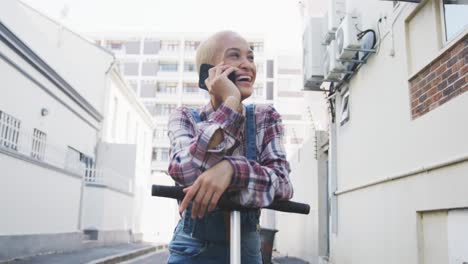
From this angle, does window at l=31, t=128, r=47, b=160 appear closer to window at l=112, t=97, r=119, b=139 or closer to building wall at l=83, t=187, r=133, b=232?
building wall at l=83, t=187, r=133, b=232

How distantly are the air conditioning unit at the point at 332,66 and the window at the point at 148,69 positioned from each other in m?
45.0

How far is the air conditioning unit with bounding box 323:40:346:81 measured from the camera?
7.36m

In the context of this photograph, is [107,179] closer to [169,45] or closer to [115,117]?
[115,117]

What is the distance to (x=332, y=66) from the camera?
7453 mm

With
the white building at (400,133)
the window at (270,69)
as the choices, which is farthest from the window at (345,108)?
the window at (270,69)

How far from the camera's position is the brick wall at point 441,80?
4.18 m

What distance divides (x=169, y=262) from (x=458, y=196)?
3.47 m

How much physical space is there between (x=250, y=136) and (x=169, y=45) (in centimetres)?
5228

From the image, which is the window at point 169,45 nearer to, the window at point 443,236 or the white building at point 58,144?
the white building at point 58,144

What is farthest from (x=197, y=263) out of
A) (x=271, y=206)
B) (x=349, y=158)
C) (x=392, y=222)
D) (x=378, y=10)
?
(x=349, y=158)

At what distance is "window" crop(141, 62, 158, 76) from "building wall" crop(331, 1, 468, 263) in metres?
45.1

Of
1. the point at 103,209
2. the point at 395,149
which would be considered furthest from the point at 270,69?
the point at 395,149

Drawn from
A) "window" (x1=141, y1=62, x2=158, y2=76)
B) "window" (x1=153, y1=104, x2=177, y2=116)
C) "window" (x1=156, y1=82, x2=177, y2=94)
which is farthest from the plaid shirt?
"window" (x1=141, y1=62, x2=158, y2=76)

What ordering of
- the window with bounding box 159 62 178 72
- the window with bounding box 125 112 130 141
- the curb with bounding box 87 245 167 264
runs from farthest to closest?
the window with bounding box 159 62 178 72
the window with bounding box 125 112 130 141
the curb with bounding box 87 245 167 264
